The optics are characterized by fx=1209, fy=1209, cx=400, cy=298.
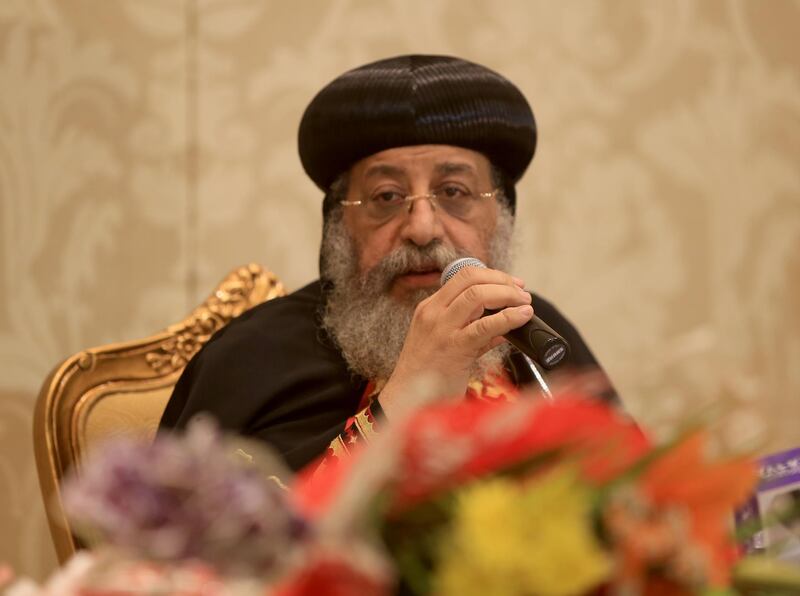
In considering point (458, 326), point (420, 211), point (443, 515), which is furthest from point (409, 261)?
point (443, 515)

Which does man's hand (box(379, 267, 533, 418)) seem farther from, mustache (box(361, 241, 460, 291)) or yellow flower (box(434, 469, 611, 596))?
yellow flower (box(434, 469, 611, 596))

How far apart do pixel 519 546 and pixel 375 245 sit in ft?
5.36

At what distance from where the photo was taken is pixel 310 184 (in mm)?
2947

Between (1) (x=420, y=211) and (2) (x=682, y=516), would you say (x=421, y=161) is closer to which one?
(1) (x=420, y=211)

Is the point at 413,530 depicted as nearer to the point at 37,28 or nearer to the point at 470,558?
the point at 470,558

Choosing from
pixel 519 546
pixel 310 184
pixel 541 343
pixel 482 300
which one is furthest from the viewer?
pixel 310 184

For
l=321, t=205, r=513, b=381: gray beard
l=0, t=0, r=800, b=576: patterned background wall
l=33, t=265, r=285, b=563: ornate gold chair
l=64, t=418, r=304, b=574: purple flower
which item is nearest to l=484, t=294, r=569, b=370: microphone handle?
→ l=321, t=205, r=513, b=381: gray beard

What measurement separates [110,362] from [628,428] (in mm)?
1629

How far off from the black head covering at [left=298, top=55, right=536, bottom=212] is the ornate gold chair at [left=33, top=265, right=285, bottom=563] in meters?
0.32

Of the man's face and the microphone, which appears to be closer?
the microphone

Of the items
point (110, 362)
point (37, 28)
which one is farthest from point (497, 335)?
point (37, 28)

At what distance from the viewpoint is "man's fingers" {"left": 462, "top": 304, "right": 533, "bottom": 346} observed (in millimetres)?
1596

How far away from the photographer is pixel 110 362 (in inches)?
86.0

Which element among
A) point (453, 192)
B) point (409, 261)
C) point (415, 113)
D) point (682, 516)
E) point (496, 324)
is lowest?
point (682, 516)
